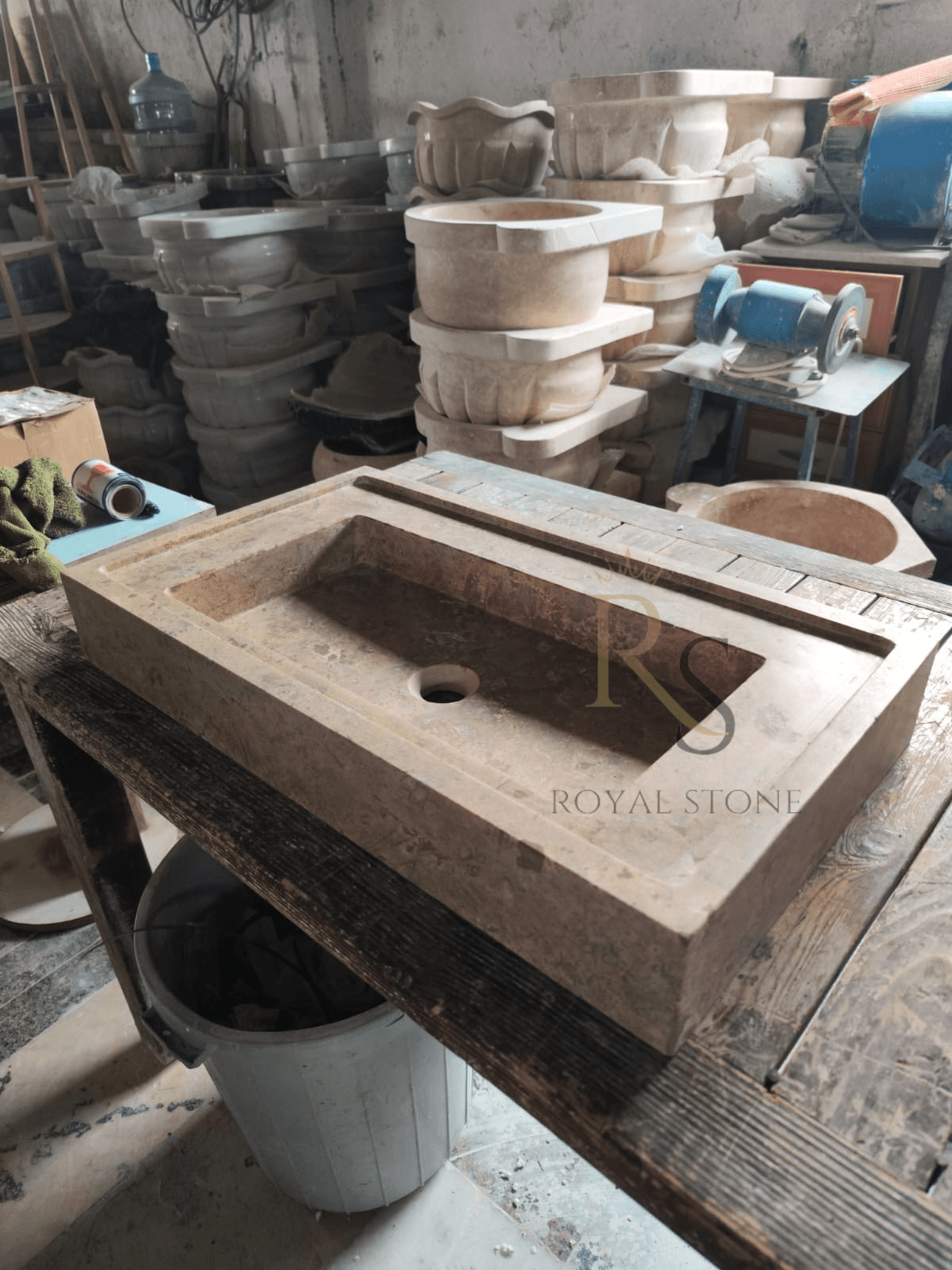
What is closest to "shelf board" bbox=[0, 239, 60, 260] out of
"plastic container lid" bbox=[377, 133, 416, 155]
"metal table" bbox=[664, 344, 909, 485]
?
"plastic container lid" bbox=[377, 133, 416, 155]

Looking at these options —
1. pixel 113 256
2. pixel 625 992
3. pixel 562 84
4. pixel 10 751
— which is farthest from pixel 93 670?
pixel 113 256

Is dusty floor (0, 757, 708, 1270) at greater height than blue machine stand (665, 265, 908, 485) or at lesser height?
lesser

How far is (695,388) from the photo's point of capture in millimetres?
3463

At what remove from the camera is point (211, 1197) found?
1938 millimetres

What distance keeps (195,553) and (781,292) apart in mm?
2523

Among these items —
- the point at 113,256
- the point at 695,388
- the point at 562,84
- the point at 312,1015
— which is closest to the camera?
the point at 312,1015

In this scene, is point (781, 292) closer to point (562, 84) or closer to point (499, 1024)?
point (562, 84)

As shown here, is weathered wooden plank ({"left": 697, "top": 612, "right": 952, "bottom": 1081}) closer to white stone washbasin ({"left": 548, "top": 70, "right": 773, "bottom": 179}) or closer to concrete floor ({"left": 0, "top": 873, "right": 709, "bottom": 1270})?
concrete floor ({"left": 0, "top": 873, "right": 709, "bottom": 1270})

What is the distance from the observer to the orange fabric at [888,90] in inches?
122

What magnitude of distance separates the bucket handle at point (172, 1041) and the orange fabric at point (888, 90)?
364cm

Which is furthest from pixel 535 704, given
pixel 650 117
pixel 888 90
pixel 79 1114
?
pixel 650 117

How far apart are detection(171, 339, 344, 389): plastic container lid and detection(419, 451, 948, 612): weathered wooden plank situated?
124 inches

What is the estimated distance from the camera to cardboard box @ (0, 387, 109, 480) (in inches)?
127

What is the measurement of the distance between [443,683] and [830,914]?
753 millimetres
